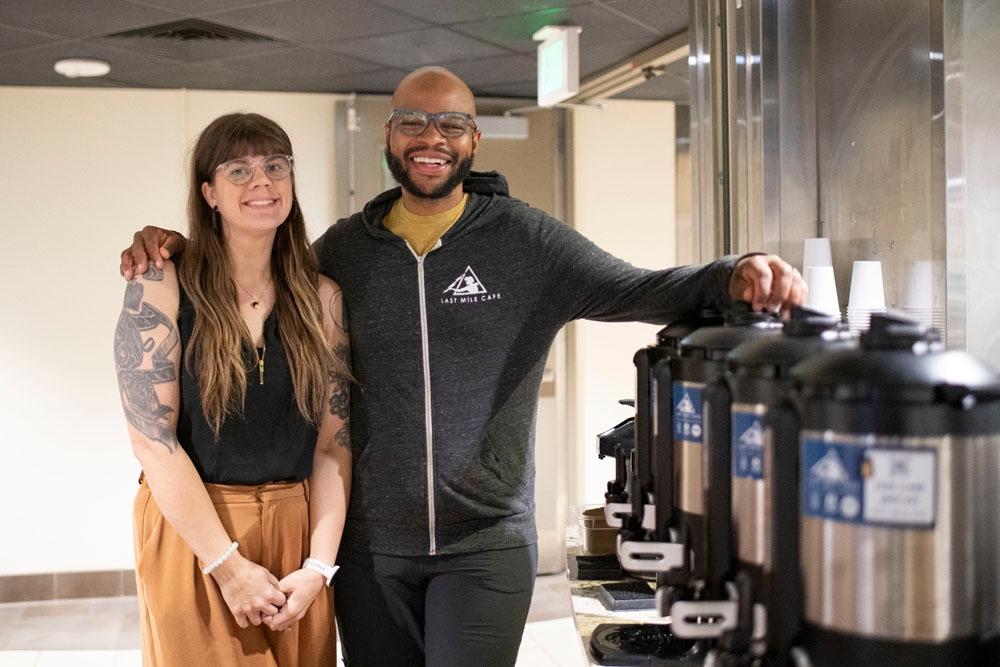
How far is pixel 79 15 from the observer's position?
3.51m

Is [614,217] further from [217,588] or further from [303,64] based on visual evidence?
[217,588]

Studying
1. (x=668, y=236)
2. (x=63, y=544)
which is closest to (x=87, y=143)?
(x=63, y=544)

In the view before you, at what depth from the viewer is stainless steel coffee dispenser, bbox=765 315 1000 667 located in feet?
2.96

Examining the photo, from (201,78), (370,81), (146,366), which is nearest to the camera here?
(146,366)

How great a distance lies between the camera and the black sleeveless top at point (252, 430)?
1922mm

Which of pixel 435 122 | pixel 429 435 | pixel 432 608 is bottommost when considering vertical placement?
pixel 432 608

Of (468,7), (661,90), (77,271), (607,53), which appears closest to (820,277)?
(468,7)

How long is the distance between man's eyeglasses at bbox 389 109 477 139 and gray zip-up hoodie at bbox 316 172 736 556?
18 cm

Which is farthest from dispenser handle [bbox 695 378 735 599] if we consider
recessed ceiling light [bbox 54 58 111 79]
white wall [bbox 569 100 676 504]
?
white wall [bbox 569 100 676 504]

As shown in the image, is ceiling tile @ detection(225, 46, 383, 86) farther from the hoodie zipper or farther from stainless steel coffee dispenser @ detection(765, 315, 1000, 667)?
stainless steel coffee dispenser @ detection(765, 315, 1000, 667)

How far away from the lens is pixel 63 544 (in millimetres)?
5125

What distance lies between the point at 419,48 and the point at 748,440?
11.1 feet

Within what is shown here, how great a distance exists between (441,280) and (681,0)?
6.17 ft

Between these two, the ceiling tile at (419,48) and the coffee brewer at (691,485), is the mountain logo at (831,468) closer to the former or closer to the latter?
the coffee brewer at (691,485)
